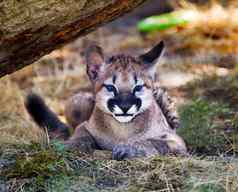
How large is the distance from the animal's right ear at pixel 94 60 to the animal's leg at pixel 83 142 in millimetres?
472

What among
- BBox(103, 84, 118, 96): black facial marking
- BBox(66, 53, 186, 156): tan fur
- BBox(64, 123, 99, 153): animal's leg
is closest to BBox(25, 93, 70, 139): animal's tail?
BBox(64, 123, 99, 153): animal's leg

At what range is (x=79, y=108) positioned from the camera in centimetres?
704

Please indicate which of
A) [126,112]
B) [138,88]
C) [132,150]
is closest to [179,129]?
[138,88]

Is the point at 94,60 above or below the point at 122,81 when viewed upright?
above

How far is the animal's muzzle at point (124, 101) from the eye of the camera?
5.60m

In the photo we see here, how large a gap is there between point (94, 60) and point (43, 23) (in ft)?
3.55

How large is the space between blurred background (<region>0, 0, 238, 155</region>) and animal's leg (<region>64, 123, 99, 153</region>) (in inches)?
12.6

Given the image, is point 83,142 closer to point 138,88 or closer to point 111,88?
point 111,88

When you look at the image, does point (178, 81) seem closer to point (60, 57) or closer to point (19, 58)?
point (60, 57)

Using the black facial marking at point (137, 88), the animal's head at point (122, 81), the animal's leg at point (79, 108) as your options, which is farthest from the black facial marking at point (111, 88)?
the animal's leg at point (79, 108)

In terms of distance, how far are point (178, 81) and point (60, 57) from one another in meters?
2.26

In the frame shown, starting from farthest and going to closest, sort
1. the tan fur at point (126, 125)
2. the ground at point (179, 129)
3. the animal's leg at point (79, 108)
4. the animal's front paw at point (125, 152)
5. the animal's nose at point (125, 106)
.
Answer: the animal's leg at point (79, 108)
the tan fur at point (126, 125)
the animal's nose at point (125, 106)
the animal's front paw at point (125, 152)
the ground at point (179, 129)

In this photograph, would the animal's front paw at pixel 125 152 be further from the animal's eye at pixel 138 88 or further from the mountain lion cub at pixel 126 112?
the animal's eye at pixel 138 88

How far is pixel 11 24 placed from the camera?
496 centimetres
